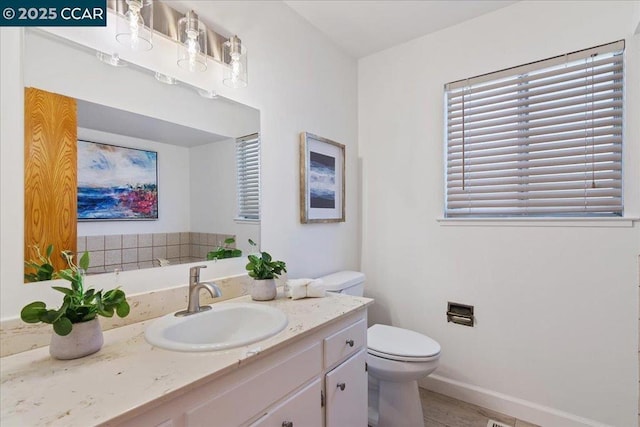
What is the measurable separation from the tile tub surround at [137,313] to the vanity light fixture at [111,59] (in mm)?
846

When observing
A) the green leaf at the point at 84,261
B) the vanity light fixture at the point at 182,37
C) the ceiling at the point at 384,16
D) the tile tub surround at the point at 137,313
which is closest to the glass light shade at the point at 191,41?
the vanity light fixture at the point at 182,37

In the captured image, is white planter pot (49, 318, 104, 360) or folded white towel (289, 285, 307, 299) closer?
white planter pot (49, 318, 104, 360)

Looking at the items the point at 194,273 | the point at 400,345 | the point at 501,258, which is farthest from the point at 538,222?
the point at 194,273

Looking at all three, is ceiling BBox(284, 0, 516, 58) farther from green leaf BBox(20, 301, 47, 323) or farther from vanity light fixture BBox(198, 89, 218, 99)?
green leaf BBox(20, 301, 47, 323)

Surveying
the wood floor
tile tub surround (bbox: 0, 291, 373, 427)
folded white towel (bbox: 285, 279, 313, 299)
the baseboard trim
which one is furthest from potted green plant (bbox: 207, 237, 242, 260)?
the baseboard trim

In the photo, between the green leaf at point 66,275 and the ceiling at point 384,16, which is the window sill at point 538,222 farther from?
the green leaf at point 66,275

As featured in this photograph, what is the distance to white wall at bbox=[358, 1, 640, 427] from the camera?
5.18 ft

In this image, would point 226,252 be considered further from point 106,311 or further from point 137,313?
point 106,311

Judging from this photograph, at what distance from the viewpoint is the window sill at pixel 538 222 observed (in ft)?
5.16

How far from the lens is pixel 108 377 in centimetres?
76

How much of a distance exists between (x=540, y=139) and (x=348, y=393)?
173 centimetres

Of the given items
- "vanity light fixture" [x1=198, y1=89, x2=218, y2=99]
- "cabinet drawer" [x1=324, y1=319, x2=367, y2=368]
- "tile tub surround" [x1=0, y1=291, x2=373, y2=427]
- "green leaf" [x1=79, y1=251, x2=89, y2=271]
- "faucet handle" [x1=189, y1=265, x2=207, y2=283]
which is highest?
"vanity light fixture" [x1=198, y1=89, x2=218, y2=99]

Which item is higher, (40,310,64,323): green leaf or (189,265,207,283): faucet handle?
(189,265,207,283): faucet handle

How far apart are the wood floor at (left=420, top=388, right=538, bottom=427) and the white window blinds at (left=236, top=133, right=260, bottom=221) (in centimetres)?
158
